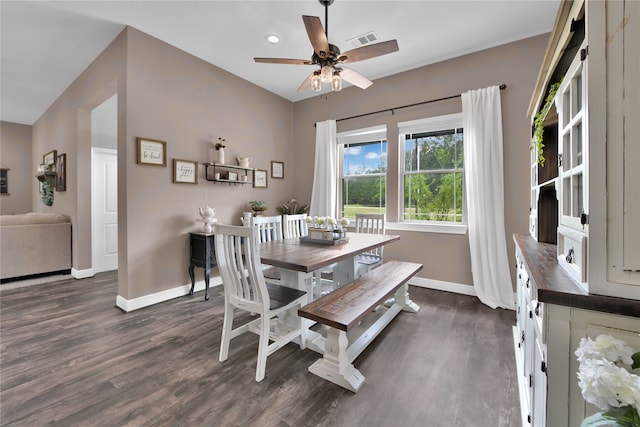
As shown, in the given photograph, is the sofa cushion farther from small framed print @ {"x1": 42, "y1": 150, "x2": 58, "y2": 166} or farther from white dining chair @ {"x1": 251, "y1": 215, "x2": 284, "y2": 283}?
white dining chair @ {"x1": 251, "y1": 215, "x2": 284, "y2": 283}

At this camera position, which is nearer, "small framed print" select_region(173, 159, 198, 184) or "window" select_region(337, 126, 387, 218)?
"small framed print" select_region(173, 159, 198, 184)

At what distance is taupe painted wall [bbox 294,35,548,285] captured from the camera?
3082 mm

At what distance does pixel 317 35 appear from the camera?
6.66 ft

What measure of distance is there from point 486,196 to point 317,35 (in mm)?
2584

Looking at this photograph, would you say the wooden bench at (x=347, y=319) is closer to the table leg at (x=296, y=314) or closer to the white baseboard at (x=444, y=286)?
the table leg at (x=296, y=314)

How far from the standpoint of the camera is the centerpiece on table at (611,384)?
611mm

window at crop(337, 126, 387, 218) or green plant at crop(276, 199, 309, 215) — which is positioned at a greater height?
window at crop(337, 126, 387, 218)

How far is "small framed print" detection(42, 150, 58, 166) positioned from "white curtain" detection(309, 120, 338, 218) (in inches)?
184

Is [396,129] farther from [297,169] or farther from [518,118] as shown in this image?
[297,169]

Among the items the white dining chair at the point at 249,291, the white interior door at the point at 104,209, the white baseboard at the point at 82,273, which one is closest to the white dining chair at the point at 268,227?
the white dining chair at the point at 249,291

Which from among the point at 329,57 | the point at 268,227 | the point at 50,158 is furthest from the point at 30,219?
the point at 329,57

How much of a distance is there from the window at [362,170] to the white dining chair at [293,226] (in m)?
1.26

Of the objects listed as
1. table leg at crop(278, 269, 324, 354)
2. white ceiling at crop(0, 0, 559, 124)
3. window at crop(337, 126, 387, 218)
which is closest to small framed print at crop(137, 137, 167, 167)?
white ceiling at crop(0, 0, 559, 124)

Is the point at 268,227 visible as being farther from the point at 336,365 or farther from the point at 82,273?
the point at 82,273
